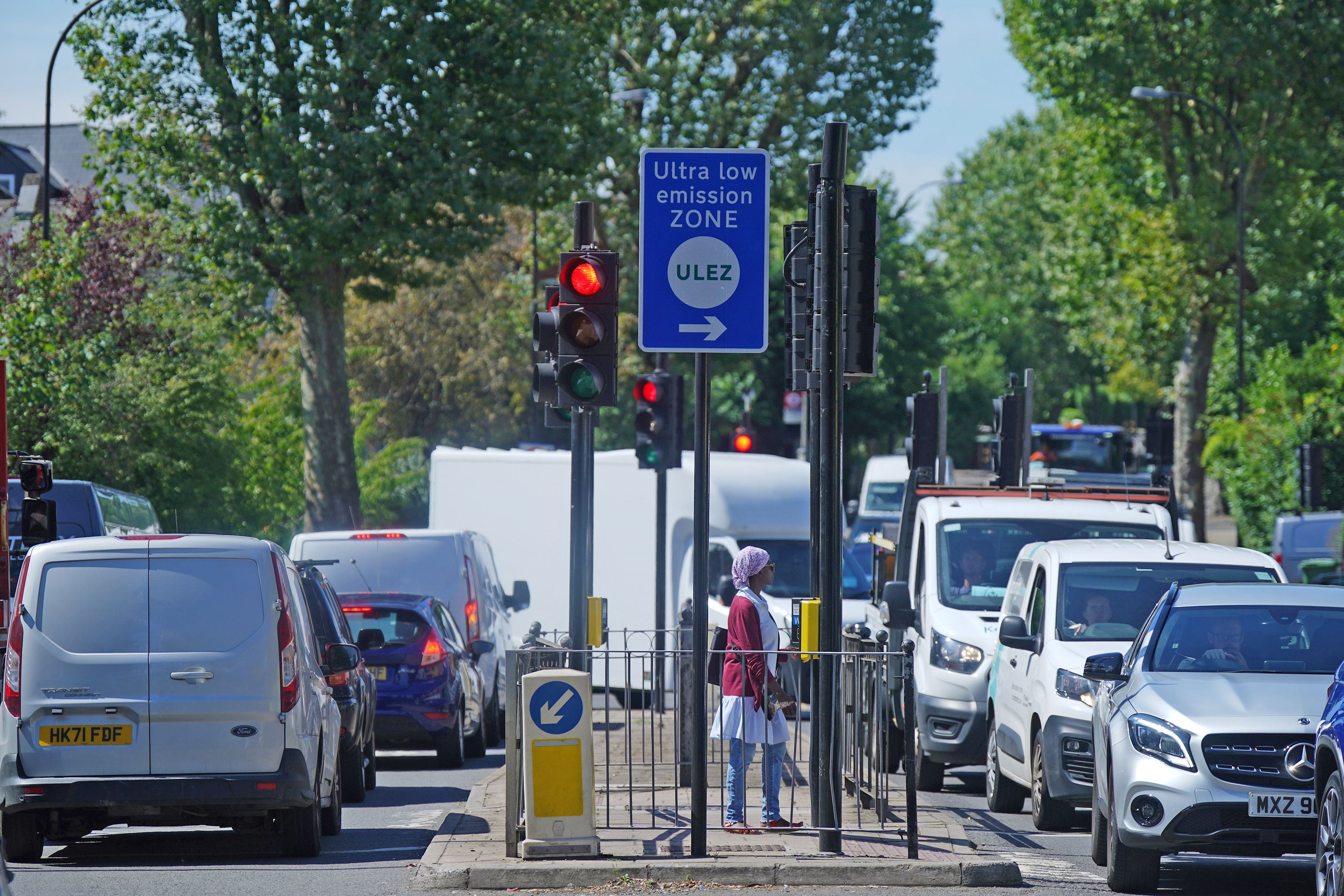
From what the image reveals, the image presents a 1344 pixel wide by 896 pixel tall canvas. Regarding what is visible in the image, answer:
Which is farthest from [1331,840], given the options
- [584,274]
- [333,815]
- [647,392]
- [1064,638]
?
[647,392]

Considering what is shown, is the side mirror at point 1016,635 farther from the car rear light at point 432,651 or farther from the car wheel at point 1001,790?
the car rear light at point 432,651

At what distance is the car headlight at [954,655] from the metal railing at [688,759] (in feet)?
4.82

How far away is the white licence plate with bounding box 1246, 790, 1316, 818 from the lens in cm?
876

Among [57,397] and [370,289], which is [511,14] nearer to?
[370,289]

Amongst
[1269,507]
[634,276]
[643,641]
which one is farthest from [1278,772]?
[1269,507]

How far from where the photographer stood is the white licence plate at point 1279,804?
8.76 metres

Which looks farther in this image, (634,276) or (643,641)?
(634,276)

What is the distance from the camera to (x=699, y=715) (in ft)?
32.1

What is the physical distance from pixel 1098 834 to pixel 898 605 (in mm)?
3846

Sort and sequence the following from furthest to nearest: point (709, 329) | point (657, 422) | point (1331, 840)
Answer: point (657, 422) → point (709, 329) → point (1331, 840)

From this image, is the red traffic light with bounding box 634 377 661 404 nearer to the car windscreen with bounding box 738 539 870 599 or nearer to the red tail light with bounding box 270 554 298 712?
the car windscreen with bounding box 738 539 870 599

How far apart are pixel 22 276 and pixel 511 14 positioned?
8.46 meters

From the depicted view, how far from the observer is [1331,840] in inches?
308

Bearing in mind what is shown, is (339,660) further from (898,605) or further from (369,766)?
(898,605)
